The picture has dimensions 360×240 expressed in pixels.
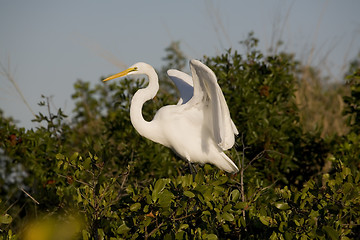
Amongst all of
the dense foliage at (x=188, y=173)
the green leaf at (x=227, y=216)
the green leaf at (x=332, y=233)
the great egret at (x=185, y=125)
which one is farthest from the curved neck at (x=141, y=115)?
the green leaf at (x=332, y=233)

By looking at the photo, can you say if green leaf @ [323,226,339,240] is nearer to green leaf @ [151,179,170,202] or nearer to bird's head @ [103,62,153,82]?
green leaf @ [151,179,170,202]

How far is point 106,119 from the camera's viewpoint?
5.21 metres

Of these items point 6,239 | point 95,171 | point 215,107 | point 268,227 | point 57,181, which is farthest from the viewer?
point 57,181

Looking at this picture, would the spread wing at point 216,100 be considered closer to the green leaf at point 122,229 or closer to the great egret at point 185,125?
the great egret at point 185,125

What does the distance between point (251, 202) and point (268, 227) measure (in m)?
0.25

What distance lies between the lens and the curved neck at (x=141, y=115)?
3.99m

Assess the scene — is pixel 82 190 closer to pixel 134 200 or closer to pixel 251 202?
pixel 134 200

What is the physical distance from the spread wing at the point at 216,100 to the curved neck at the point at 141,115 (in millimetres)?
580

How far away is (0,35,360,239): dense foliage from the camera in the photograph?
2.50 metres

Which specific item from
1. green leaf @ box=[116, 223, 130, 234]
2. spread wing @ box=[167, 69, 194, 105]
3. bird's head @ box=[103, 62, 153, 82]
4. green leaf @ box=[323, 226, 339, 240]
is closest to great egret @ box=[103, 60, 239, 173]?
bird's head @ box=[103, 62, 153, 82]

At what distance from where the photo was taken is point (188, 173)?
15.3 ft

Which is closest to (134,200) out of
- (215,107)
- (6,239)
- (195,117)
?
(6,239)

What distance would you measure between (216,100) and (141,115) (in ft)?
2.74

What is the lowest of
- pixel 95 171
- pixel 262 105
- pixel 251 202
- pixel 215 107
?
pixel 262 105
